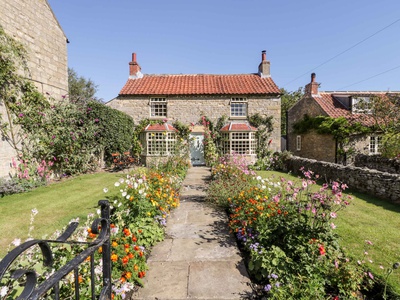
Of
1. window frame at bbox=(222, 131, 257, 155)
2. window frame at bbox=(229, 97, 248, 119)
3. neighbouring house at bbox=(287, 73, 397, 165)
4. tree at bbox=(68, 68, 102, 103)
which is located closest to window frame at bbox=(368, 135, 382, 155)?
neighbouring house at bbox=(287, 73, 397, 165)

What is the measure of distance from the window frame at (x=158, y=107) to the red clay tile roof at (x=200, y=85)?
51 cm

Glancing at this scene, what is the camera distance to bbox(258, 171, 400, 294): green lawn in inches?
141

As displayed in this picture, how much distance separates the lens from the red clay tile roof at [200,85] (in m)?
15.6

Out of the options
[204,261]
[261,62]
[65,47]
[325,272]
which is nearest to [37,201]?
[204,261]

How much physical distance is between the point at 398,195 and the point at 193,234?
7.20 meters

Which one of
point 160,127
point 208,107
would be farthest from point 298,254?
point 208,107

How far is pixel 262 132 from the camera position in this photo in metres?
15.7

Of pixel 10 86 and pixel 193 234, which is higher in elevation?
pixel 10 86

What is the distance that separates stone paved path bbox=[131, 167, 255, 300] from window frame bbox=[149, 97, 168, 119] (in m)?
11.9

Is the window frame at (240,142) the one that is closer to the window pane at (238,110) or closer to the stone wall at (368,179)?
the window pane at (238,110)

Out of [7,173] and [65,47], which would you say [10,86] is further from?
[65,47]

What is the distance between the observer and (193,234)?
4.30m

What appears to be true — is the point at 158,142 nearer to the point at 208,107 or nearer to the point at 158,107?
the point at 158,107

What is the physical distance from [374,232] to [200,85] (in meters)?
14.2
